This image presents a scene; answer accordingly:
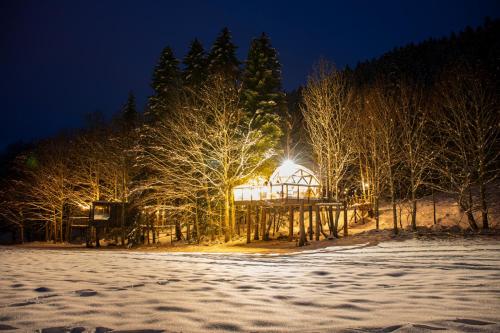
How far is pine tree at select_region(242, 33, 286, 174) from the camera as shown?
29469 mm

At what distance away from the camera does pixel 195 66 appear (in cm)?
3378

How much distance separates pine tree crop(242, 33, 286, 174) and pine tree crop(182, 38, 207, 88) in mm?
4823

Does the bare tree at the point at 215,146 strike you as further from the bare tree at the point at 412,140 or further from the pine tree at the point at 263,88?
the bare tree at the point at 412,140

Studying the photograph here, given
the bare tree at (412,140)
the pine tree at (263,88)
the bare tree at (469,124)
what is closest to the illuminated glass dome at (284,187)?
the pine tree at (263,88)

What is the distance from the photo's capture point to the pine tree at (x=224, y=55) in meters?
32.4

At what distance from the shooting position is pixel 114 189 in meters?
38.1

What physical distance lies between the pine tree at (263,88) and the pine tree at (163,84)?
7.04 metres

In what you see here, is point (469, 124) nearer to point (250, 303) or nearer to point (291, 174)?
point (291, 174)

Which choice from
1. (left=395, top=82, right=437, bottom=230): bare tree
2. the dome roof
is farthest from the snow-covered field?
the dome roof

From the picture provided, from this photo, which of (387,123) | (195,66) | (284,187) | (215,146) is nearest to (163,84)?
(195,66)

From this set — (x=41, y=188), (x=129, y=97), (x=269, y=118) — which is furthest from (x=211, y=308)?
(x=41, y=188)

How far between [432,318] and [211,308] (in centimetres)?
228

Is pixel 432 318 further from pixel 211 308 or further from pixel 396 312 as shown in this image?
pixel 211 308

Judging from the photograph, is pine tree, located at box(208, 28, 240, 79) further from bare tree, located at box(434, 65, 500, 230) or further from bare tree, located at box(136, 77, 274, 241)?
bare tree, located at box(434, 65, 500, 230)
